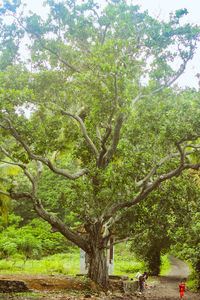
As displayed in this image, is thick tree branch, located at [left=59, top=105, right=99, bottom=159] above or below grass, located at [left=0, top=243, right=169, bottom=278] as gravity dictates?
above

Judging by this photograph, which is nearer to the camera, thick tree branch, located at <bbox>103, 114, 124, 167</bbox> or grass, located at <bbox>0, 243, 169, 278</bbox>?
thick tree branch, located at <bbox>103, 114, 124, 167</bbox>

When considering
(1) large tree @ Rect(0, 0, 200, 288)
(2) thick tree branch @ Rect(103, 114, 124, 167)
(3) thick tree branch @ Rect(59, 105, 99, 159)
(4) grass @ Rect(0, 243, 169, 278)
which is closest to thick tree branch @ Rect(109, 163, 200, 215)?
(1) large tree @ Rect(0, 0, 200, 288)

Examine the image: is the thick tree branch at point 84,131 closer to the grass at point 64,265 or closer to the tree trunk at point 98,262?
the tree trunk at point 98,262

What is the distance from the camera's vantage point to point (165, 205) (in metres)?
Result: 13.5

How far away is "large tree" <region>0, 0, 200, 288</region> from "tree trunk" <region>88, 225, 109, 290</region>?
4 cm

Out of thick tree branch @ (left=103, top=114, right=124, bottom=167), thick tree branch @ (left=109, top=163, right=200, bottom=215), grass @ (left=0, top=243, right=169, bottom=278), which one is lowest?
grass @ (left=0, top=243, right=169, bottom=278)

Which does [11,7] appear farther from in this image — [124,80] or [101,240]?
[101,240]

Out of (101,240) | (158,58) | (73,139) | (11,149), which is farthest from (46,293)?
(158,58)

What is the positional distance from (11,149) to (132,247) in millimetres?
12251

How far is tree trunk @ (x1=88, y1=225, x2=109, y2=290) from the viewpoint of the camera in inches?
465

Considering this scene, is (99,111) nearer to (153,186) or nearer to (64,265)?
(153,186)

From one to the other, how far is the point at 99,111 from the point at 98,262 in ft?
20.4

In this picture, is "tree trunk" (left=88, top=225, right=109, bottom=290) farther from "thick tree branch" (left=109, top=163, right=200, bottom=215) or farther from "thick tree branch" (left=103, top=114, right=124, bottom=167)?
"thick tree branch" (left=103, top=114, right=124, bottom=167)

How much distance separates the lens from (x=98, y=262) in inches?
472
